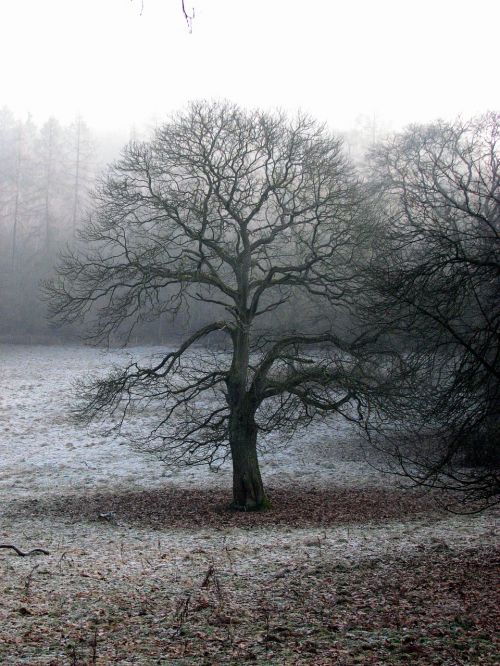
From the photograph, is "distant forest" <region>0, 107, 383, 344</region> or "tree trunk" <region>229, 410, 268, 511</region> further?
"distant forest" <region>0, 107, 383, 344</region>

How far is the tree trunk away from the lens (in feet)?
52.9

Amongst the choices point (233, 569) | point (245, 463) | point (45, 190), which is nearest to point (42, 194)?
point (45, 190)

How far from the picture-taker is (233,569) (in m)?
10.8

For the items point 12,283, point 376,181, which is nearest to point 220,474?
point 376,181

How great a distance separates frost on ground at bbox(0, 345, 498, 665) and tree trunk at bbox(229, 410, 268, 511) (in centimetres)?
49

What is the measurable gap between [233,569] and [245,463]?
5536 mm

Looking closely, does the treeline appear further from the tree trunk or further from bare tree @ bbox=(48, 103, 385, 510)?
the tree trunk

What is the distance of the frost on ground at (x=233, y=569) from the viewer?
7129 millimetres

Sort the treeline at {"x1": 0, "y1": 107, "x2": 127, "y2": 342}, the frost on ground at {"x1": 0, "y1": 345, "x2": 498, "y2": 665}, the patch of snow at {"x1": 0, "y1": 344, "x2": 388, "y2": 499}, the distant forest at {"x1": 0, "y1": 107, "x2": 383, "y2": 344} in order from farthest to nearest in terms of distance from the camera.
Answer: the treeline at {"x1": 0, "y1": 107, "x2": 127, "y2": 342}, the distant forest at {"x1": 0, "y1": 107, "x2": 383, "y2": 344}, the patch of snow at {"x1": 0, "y1": 344, "x2": 388, "y2": 499}, the frost on ground at {"x1": 0, "y1": 345, "x2": 498, "y2": 665}

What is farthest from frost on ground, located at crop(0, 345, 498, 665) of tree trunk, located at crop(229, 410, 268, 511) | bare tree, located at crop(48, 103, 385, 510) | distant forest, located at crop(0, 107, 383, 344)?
distant forest, located at crop(0, 107, 383, 344)

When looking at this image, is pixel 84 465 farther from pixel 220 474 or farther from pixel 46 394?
pixel 46 394

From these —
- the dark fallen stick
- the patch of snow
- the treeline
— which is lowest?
the dark fallen stick

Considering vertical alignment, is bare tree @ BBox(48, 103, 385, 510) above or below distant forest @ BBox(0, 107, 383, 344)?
below

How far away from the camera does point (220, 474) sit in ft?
71.9
